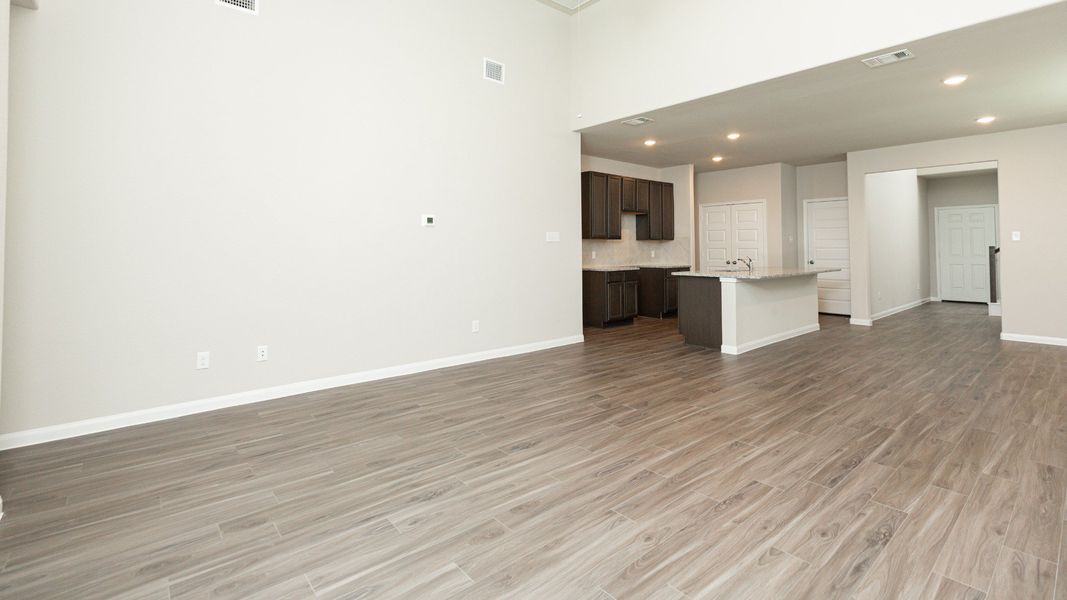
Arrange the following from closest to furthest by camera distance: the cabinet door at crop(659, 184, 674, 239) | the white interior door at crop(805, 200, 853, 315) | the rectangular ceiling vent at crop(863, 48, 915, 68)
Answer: the rectangular ceiling vent at crop(863, 48, 915, 68), the white interior door at crop(805, 200, 853, 315), the cabinet door at crop(659, 184, 674, 239)

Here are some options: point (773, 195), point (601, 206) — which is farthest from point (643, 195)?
point (773, 195)

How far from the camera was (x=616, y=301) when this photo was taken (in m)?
7.84

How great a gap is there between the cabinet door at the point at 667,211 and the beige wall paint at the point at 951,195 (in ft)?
18.3

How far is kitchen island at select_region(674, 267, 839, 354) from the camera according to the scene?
5.66m

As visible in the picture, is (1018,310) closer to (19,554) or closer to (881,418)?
(881,418)

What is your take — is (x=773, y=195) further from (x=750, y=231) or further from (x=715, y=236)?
(x=715, y=236)

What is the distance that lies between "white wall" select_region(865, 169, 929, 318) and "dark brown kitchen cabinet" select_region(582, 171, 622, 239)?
3.81 metres

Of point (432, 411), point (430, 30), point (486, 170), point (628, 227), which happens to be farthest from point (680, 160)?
point (432, 411)

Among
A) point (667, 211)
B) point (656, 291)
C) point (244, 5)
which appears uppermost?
point (244, 5)

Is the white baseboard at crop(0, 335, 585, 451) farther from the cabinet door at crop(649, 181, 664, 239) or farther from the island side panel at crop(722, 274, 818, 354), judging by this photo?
the cabinet door at crop(649, 181, 664, 239)

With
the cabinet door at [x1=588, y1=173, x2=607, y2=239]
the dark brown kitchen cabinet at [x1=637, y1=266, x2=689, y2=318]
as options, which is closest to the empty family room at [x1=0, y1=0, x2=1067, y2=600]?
the cabinet door at [x1=588, y1=173, x2=607, y2=239]

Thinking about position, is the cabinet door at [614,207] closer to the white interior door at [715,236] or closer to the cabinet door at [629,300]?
the cabinet door at [629,300]

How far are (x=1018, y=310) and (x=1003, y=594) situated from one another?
6.45m

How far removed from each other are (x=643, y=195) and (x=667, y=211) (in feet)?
2.53
